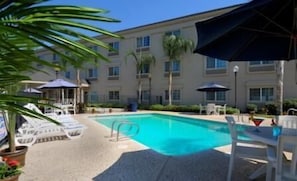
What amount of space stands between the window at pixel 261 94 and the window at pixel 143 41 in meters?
13.0

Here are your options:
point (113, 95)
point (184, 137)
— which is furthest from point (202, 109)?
point (113, 95)

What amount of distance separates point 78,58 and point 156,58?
2799 centimetres

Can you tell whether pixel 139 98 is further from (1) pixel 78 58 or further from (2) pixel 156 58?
(1) pixel 78 58

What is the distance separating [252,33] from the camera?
4.98 m

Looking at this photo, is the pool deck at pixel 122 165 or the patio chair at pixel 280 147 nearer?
the patio chair at pixel 280 147

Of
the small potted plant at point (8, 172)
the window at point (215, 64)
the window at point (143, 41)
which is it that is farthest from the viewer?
the window at point (143, 41)

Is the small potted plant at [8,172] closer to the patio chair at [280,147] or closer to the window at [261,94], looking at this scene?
the patio chair at [280,147]

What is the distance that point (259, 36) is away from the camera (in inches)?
206

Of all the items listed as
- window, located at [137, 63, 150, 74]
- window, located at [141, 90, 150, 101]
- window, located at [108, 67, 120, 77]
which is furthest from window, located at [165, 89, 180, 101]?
window, located at [108, 67, 120, 77]

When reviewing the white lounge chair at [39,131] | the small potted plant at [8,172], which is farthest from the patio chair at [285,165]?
the white lounge chair at [39,131]

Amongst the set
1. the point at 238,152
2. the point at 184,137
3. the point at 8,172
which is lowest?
the point at 184,137

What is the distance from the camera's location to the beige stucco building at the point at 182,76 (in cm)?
2174

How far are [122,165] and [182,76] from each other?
21.7 meters

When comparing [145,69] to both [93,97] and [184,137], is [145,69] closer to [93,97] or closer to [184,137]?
[93,97]
